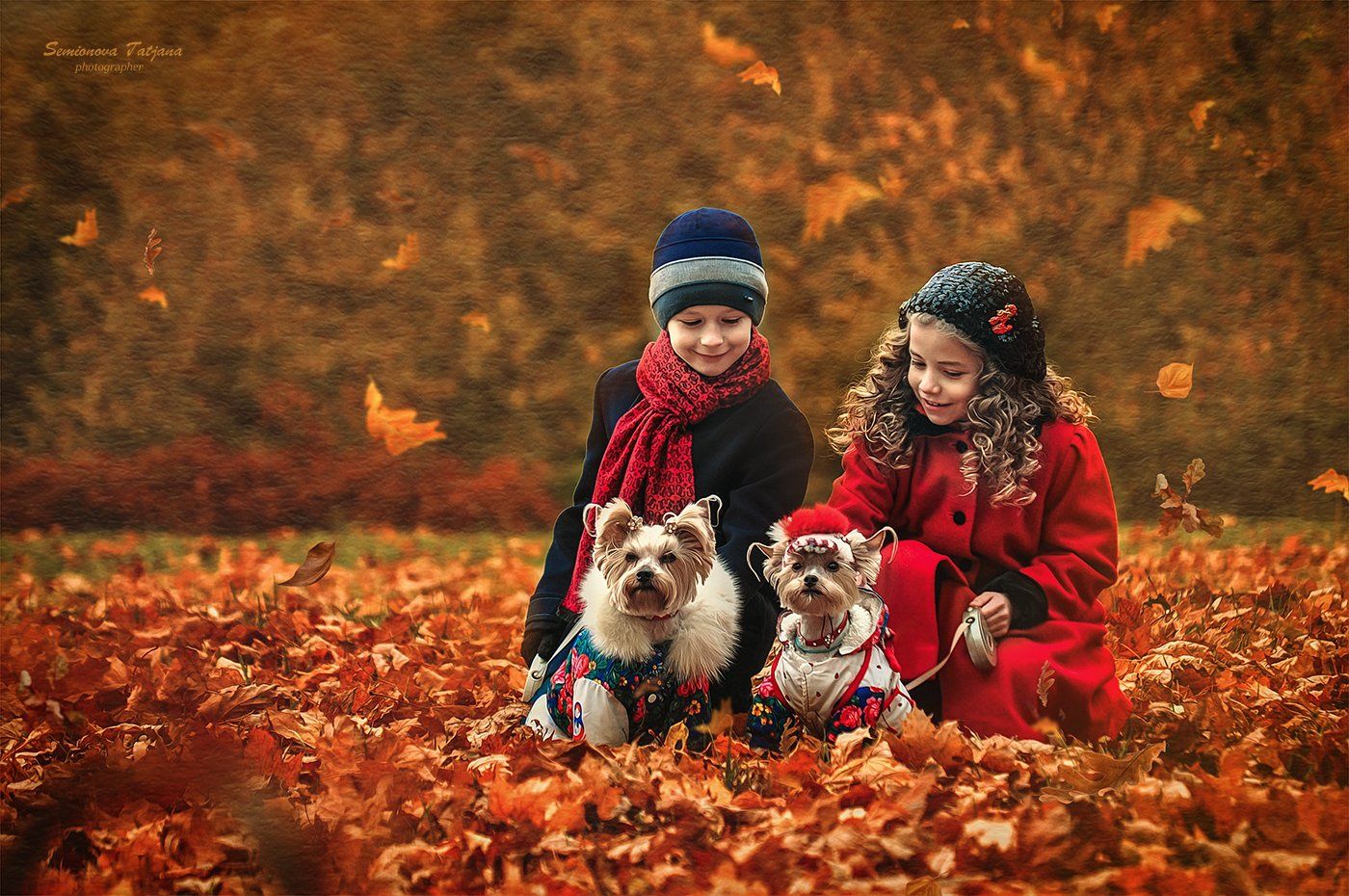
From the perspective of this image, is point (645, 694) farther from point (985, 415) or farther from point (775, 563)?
point (985, 415)

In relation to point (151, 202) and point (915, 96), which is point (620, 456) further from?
point (151, 202)

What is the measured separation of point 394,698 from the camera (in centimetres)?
359

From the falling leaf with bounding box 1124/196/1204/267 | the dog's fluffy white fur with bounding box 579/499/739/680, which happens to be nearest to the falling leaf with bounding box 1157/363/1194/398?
the falling leaf with bounding box 1124/196/1204/267

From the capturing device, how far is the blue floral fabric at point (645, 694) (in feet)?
9.64

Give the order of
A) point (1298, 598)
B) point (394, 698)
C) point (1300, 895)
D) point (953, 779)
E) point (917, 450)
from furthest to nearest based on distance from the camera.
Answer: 1. point (1298, 598)
2. point (394, 698)
3. point (917, 450)
4. point (953, 779)
5. point (1300, 895)

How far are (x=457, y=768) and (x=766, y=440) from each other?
49.5 inches

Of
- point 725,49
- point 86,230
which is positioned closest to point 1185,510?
point 725,49

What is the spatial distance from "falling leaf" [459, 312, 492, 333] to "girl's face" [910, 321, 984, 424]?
190 centimetres

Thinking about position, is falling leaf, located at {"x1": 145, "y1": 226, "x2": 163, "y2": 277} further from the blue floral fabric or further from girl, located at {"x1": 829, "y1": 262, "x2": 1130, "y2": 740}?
girl, located at {"x1": 829, "y1": 262, "x2": 1130, "y2": 740}

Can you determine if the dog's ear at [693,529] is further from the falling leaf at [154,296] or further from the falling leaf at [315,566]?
the falling leaf at [154,296]

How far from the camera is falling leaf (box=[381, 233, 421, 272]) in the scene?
438 centimetres

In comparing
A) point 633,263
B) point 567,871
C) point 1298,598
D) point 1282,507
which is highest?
point 633,263

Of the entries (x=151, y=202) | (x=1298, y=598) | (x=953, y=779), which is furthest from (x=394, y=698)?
(x=1298, y=598)

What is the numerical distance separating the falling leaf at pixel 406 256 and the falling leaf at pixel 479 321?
299 mm
